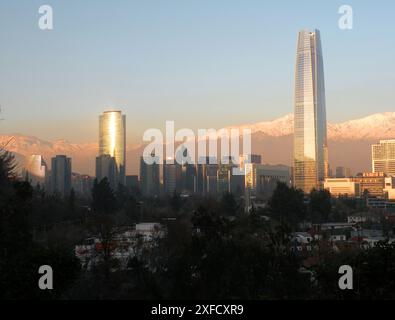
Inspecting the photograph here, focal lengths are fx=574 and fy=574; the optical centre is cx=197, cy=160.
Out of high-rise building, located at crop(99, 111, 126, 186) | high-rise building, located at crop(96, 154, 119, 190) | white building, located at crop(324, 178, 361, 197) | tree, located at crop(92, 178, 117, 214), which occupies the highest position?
high-rise building, located at crop(99, 111, 126, 186)

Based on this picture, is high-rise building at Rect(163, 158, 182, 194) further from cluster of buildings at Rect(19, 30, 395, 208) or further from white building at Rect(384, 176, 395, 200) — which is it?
Result: white building at Rect(384, 176, 395, 200)

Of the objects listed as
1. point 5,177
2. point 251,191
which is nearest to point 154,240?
point 5,177

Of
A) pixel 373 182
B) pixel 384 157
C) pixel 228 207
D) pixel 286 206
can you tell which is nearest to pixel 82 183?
pixel 228 207

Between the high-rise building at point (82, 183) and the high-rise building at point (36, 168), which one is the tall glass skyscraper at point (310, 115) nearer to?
the high-rise building at point (82, 183)

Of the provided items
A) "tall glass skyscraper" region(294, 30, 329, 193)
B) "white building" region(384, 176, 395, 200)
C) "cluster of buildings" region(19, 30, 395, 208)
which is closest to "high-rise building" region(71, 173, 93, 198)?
"cluster of buildings" region(19, 30, 395, 208)

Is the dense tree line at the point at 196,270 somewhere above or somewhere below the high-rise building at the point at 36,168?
below

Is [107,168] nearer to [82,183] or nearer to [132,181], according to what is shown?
[132,181]

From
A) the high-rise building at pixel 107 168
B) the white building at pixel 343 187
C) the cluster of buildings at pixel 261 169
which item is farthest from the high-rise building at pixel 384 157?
the high-rise building at pixel 107 168
